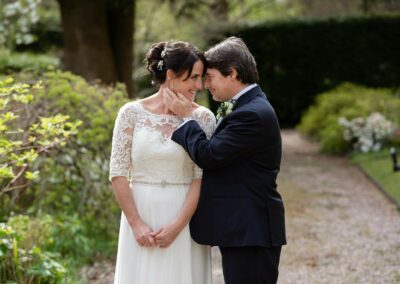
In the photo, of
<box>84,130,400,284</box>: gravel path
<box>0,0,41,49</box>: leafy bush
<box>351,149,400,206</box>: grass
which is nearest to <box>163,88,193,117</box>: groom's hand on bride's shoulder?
<box>84,130,400,284</box>: gravel path

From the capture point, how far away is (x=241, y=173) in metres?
3.17

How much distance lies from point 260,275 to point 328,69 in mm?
15591

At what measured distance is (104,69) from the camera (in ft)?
34.0

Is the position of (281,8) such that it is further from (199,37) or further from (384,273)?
(384,273)

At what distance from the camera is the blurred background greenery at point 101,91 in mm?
5133

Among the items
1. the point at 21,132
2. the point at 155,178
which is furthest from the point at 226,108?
the point at 21,132

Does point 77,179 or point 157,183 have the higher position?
point 157,183

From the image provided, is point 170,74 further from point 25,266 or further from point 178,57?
point 25,266

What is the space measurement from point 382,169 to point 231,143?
25.8ft

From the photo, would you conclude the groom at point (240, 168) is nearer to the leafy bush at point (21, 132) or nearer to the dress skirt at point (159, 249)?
the dress skirt at point (159, 249)

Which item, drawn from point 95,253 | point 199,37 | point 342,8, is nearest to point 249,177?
point 95,253

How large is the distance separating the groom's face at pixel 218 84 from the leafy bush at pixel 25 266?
1982 millimetres

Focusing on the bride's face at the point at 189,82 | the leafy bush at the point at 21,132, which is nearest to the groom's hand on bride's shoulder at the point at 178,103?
the bride's face at the point at 189,82

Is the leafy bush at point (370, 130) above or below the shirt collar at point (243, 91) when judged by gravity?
below
